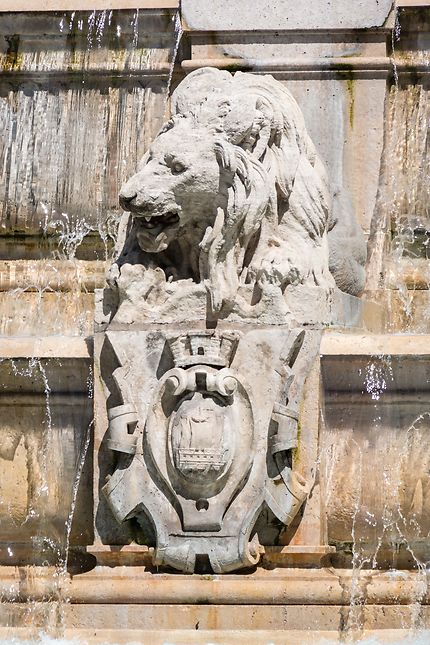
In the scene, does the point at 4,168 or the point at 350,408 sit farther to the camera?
the point at 4,168

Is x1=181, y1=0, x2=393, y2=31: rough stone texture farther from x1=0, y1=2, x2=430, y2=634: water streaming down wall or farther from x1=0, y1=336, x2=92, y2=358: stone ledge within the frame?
x1=0, y1=336, x2=92, y2=358: stone ledge

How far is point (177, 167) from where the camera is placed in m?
9.80

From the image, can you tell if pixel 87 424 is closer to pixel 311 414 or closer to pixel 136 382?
pixel 136 382

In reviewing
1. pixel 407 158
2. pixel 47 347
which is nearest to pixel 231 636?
pixel 47 347

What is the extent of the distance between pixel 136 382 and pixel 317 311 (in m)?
0.96

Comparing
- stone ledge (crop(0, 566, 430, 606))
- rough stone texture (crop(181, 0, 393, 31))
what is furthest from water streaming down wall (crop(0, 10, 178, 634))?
stone ledge (crop(0, 566, 430, 606))

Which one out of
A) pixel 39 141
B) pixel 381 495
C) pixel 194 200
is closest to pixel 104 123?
pixel 39 141

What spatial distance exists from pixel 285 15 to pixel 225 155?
2.79m

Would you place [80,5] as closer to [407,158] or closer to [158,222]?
[407,158]

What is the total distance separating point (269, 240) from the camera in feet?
32.7

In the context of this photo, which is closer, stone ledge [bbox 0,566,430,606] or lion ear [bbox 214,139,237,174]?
stone ledge [bbox 0,566,430,606]

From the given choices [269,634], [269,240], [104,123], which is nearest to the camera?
[269,634]

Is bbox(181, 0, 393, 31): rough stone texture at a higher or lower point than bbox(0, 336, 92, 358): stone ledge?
higher

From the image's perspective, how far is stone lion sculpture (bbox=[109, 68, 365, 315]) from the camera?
9781 millimetres
